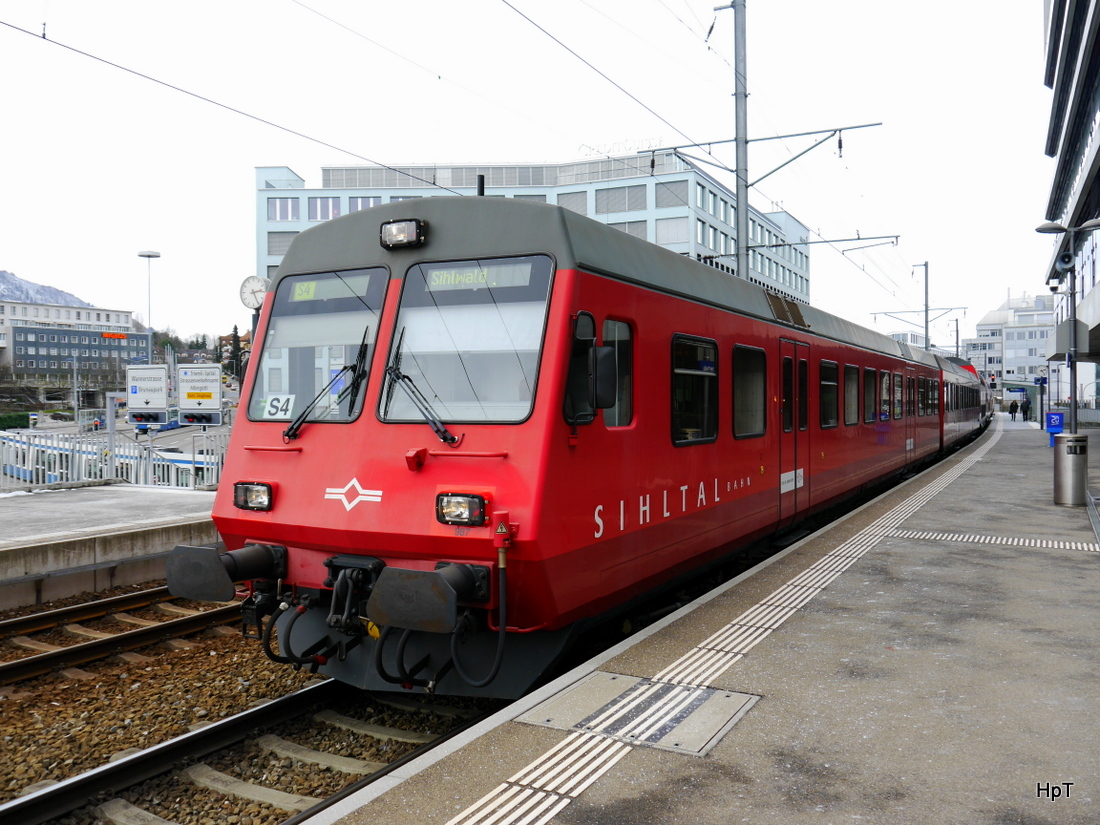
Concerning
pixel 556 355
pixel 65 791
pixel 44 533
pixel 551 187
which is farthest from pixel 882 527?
pixel 551 187

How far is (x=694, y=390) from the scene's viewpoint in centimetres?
701

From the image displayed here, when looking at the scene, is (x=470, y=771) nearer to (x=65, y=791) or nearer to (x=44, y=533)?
(x=65, y=791)

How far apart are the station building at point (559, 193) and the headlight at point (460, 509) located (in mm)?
51563

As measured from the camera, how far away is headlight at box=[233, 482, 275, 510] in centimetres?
560

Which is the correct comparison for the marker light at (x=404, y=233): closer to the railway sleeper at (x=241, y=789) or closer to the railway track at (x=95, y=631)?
the railway sleeper at (x=241, y=789)

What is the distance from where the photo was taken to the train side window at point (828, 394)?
11023 mm

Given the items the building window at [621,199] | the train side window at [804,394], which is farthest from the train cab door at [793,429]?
the building window at [621,199]

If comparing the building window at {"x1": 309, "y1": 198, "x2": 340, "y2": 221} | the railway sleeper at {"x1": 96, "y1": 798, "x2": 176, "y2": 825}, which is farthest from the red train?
the building window at {"x1": 309, "y1": 198, "x2": 340, "y2": 221}

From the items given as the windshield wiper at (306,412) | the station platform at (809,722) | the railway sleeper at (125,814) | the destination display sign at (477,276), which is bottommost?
the railway sleeper at (125,814)

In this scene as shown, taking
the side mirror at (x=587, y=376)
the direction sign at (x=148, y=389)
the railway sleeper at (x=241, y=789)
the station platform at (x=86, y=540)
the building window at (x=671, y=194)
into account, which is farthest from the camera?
the building window at (x=671, y=194)

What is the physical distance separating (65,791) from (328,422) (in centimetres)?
243

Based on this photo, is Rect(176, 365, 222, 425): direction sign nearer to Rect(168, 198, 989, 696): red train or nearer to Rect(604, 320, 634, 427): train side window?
Rect(168, 198, 989, 696): red train

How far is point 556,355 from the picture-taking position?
5.07 meters

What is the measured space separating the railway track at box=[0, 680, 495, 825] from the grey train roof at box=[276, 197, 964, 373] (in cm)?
291
